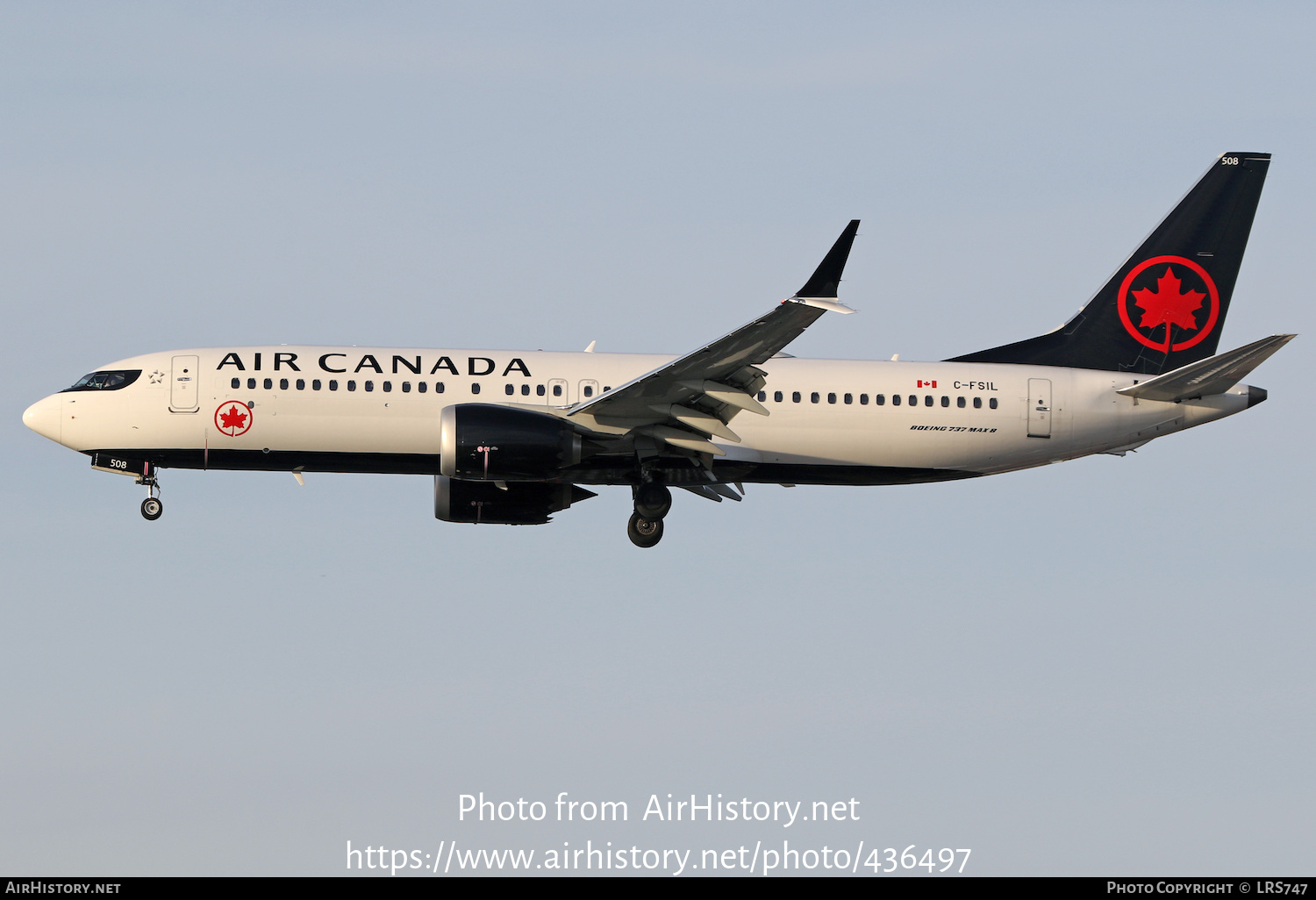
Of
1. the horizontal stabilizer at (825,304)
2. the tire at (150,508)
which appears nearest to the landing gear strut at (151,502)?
the tire at (150,508)

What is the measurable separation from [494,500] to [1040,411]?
13.7 meters

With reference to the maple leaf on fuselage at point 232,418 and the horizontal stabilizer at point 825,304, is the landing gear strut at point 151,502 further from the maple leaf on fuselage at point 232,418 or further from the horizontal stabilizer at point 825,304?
the horizontal stabilizer at point 825,304

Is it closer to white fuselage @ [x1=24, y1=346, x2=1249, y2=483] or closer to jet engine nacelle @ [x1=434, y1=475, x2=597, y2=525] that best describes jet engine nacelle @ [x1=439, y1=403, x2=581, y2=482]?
white fuselage @ [x1=24, y1=346, x2=1249, y2=483]

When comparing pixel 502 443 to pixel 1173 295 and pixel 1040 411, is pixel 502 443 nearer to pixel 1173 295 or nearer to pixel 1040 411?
pixel 1040 411

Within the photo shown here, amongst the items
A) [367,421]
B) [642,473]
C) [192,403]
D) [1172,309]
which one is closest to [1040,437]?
[1172,309]

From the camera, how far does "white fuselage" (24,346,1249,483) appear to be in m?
37.4

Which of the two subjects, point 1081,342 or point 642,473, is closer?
point 642,473

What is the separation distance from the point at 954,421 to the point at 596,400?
9.19 meters

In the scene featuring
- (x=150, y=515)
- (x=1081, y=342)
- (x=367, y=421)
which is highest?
(x=1081, y=342)

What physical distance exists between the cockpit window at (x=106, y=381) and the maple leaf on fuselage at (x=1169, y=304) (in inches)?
1004

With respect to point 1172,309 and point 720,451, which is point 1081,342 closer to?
point 1172,309

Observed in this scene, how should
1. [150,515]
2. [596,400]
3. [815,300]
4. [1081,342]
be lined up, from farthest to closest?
1. [1081,342]
2. [150,515]
3. [596,400]
4. [815,300]

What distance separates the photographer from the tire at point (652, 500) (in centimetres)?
3838

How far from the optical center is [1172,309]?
4247 centimetres
